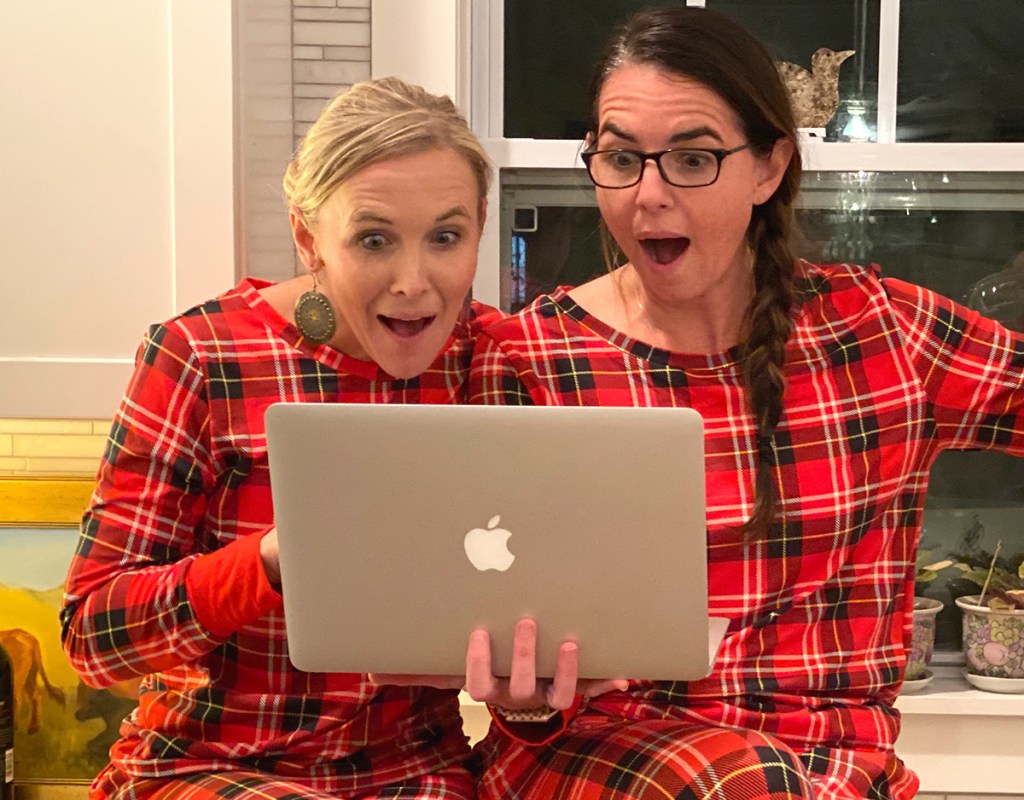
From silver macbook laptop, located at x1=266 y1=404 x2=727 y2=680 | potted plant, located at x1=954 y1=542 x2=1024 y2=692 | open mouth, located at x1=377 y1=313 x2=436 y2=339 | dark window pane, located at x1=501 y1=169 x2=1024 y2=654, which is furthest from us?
dark window pane, located at x1=501 y1=169 x2=1024 y2=654

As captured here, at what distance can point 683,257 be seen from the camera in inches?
59.6

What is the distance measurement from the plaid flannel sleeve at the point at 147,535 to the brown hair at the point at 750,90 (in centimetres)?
61

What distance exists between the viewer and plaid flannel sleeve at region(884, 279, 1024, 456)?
1532 millimetres

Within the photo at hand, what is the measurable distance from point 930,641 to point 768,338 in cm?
83

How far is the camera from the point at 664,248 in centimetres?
154

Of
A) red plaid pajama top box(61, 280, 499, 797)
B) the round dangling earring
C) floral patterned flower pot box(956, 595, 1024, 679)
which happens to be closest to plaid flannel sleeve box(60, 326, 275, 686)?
red plaid pajama top box(61, 280, 499, 797)

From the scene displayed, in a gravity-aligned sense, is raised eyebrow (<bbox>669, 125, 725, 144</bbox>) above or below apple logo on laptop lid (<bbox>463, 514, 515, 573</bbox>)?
above

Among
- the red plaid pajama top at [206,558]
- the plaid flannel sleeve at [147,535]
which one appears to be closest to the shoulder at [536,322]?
the red plaid pajama top at [206,558]

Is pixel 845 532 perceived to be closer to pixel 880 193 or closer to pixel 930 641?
pixel 930 641

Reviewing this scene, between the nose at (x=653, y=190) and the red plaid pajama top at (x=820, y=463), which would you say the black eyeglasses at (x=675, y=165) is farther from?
the red plaid pajama top at (x=820, y=463)

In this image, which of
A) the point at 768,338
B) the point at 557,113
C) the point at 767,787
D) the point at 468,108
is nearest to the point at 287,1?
the point at 468,108

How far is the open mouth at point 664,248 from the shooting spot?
1526mm

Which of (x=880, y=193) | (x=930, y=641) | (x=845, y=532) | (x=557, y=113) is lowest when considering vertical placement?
(x=930, y=641)

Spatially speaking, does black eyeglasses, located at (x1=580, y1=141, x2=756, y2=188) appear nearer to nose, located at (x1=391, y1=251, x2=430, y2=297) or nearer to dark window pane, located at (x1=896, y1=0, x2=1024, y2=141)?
nose, located at (x1=391, y1=251, x2=430, y2=297)
